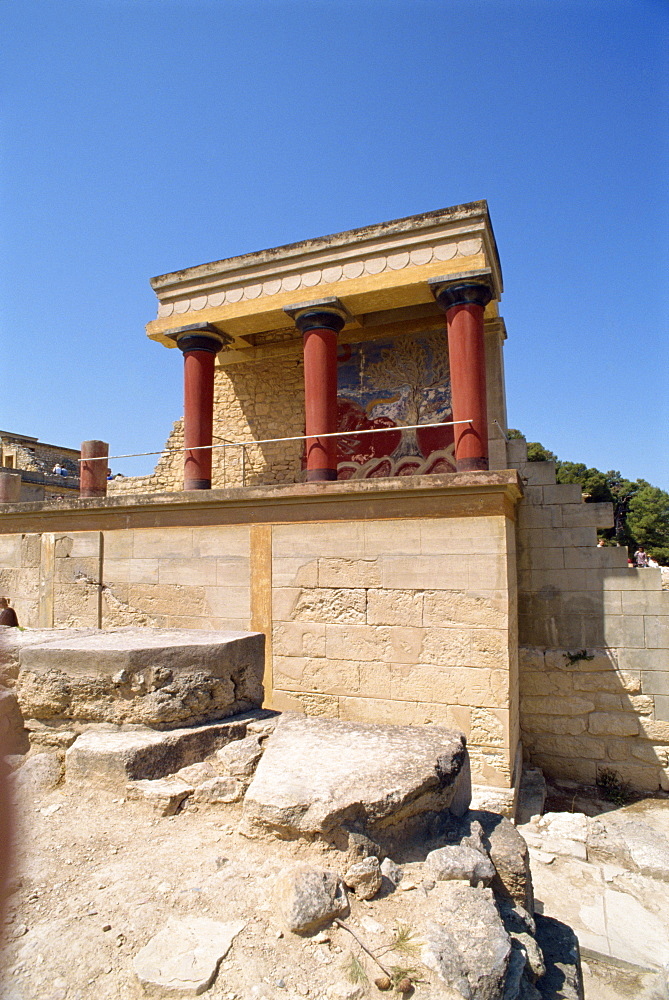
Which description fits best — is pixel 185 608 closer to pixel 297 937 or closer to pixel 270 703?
pixel 270 703

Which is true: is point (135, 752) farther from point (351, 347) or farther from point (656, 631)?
point (351, 347)

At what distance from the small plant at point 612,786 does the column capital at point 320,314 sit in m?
6.39

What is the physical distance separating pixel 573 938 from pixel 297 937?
1.62 metres

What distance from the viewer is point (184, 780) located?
3.00 meters

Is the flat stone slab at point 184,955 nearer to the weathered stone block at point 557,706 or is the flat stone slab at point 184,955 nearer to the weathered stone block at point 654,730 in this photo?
the weathered stone block at point 557,706

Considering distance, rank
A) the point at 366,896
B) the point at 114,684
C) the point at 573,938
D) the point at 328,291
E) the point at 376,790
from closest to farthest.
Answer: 1. the point at 366,896
2. the point at 376,790
3. the point at 573,938
4. the point at 114,684
5. the point at 328,291

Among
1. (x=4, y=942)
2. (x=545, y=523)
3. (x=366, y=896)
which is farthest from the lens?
(x=545, y=523)

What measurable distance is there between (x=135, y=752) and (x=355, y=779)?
3.60ft

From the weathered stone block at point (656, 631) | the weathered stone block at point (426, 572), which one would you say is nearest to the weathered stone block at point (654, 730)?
the weathered stone block at point (656, 631)

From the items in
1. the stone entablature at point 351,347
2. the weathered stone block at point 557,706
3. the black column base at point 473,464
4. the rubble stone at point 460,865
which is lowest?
the weathered stone block at point 557,706

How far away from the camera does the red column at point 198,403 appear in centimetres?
882

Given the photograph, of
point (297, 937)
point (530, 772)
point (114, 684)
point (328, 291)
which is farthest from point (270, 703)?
point (328, 291)

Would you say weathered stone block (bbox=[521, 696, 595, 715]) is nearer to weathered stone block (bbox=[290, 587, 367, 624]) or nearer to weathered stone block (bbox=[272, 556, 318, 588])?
weathered stone block (bbox=[290, 587, 367, 624])

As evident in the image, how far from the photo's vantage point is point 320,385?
315 inches
